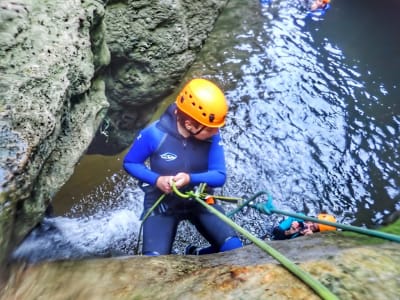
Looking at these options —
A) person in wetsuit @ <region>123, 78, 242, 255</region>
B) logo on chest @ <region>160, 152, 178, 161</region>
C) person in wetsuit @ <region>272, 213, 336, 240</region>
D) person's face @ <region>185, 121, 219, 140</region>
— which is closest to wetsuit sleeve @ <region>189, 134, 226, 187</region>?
person in wetsuit @ <region>123, 78, 242, 255</region>

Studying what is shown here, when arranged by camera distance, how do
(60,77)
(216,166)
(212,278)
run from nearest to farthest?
(212,278) → (60,77) → (216,166)

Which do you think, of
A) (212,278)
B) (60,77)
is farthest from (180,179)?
(212,278)

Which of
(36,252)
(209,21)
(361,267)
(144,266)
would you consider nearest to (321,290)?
(361,267)

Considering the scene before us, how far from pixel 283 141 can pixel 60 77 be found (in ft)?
15.8

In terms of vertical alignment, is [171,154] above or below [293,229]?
above

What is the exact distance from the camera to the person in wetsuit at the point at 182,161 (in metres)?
3.37

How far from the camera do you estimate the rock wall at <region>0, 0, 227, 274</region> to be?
2.43 metres

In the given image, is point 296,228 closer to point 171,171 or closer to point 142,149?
point 171,171

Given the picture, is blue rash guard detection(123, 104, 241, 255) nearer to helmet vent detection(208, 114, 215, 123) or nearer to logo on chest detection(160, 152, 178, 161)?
logo on chest detection(160, 152, 178, 161)

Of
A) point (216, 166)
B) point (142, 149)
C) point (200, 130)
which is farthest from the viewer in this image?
point (216, 166)

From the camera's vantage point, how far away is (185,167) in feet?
12.0

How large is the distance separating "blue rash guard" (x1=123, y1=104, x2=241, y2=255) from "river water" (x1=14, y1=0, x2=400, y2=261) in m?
0.61

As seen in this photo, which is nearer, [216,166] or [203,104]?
[203,104]

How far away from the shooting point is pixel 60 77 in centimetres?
305
